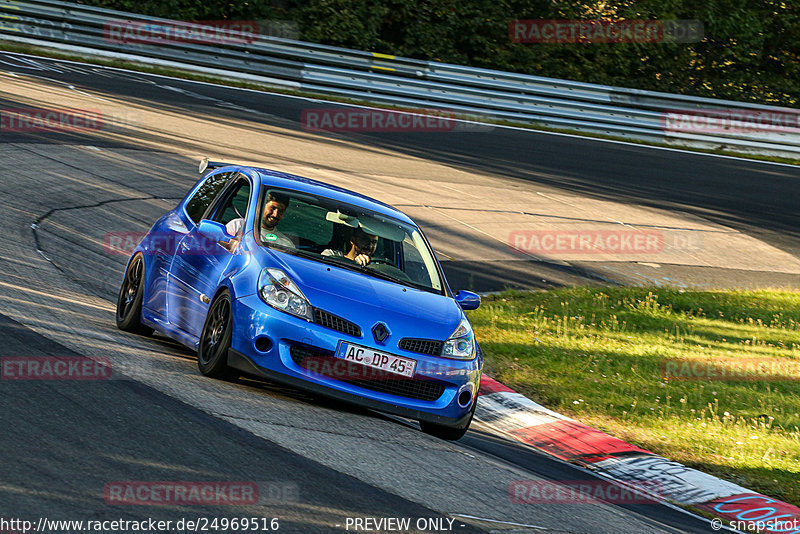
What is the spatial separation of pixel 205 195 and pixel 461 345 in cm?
289

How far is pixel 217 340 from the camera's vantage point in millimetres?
7383

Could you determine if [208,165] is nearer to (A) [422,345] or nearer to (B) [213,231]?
(B) [213,231]

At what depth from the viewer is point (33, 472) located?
5.07 metres

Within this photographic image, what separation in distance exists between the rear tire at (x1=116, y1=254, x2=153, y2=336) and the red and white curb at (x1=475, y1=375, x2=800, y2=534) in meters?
2.98

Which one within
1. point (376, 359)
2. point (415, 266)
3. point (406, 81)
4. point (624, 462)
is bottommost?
point (624, 462)

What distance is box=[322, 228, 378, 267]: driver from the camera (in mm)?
8023

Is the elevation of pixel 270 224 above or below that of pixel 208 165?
below

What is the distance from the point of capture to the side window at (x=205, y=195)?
8.88 m

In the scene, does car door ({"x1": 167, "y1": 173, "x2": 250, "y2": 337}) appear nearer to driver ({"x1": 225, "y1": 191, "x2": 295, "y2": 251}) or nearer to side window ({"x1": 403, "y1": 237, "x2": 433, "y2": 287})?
driver ({"x1": 225, "y1": 191, "x2": 295, "y2": 251})

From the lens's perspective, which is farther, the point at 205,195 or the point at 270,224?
the point at 205,195

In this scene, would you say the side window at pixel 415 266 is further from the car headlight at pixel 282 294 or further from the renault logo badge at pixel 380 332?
the car headlight at pixel 282 294

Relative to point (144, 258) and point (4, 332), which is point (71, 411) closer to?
point (4, 332)

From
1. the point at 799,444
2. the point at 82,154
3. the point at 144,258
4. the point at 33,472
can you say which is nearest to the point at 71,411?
the point at 33,472

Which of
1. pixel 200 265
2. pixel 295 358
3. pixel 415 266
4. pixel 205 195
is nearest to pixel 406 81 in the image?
pixel 205 195
